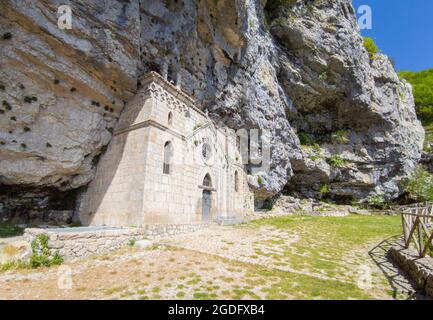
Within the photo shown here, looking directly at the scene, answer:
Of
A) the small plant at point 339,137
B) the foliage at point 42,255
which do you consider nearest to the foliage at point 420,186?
the small plant at point 339,137

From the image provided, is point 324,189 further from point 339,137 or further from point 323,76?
point 323,76

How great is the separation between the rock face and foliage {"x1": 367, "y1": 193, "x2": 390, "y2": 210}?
36.1 inches

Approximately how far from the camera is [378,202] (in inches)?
1137

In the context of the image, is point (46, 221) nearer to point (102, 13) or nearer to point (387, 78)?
point (102, 13)

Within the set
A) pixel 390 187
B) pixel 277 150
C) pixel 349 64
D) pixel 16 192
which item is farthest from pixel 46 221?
pixel 390 187

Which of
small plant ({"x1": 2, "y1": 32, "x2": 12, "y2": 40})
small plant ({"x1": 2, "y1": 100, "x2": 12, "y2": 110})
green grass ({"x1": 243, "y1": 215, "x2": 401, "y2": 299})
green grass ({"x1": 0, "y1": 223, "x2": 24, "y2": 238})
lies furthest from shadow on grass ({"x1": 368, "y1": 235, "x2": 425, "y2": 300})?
small plant ({"x1": 2, "y1": 32, "x2": 12, "y2": 40})

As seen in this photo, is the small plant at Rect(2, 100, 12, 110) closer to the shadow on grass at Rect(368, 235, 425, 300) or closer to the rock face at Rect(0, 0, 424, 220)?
the rock face at Rect(0, 0, 424, 220)

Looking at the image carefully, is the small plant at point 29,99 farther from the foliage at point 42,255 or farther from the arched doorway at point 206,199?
the arched doorway at point 206,199

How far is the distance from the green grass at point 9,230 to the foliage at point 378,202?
1319 inches

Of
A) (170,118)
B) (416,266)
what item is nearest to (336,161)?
(170,118)

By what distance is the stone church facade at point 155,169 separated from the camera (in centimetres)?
1132

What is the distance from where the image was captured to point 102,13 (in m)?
10.1

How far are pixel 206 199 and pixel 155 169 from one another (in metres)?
5.05

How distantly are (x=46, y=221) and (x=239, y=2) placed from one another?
17.1m
